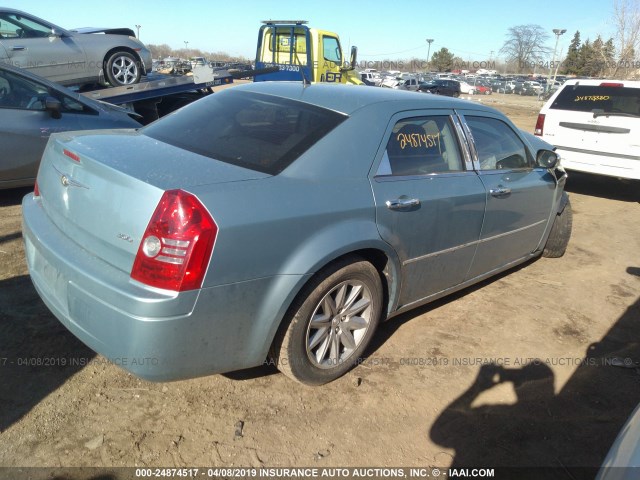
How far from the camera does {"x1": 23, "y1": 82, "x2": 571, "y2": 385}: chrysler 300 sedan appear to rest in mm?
2219

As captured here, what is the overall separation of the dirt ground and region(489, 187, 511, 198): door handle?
3.07 feet

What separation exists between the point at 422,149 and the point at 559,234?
246 cm

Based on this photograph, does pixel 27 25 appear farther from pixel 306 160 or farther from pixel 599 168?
pixel 599 168

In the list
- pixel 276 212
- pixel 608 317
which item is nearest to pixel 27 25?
pixel 276 212

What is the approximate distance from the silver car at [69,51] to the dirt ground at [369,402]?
18.4ft

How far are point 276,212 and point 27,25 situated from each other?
315 inches

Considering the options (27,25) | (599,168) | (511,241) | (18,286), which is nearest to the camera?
(18,286)

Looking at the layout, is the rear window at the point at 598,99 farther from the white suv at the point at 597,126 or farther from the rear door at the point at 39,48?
the rear door at the point at 39,48

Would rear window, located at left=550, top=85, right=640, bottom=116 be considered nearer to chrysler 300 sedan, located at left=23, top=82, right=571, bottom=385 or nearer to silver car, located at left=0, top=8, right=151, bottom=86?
chrysler 300 sedan, located at left=23, top=82, right=571, bottom=385

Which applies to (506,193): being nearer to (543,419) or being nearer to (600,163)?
(543,419)

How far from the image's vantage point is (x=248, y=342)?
97.2 inches

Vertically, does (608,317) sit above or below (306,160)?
below

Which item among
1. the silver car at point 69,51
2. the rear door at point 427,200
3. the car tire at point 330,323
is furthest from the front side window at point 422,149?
the silver car at point 69,51

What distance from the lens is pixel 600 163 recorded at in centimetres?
744
